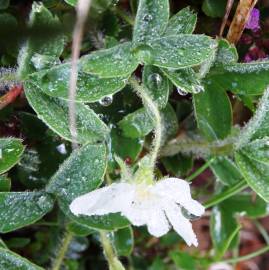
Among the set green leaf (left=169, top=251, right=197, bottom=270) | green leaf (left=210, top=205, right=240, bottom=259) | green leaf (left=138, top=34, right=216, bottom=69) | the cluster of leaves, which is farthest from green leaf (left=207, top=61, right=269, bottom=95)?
green leaf (left=169, top=251, right=197, bottom=270)

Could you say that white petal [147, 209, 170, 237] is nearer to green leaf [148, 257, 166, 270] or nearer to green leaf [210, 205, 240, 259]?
green leaf [210, 205, 240, 259]

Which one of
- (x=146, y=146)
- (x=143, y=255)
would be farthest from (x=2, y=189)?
(x=143, y=255)

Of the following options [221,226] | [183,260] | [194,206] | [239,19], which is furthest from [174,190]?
[183,260]

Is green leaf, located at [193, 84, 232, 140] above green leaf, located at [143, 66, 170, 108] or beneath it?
beneath

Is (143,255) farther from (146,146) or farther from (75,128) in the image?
(75,128)

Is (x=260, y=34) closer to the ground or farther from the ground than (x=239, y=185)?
farther from the ground

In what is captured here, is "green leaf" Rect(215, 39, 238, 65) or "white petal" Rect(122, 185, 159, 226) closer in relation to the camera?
"white petal" Rect(122, 185, 159, 226)

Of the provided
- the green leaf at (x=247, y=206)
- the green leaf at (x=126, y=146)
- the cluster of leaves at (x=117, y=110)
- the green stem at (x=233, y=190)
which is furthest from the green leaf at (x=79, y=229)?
the green leaf at (x=247, y=206)
